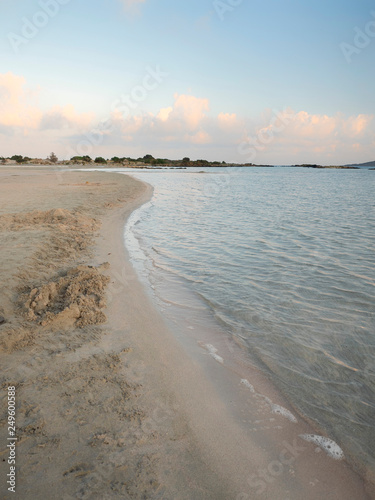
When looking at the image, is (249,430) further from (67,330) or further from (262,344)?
(67,330)

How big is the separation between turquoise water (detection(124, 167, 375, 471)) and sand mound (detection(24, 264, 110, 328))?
1.26m

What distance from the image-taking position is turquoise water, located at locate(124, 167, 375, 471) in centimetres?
312

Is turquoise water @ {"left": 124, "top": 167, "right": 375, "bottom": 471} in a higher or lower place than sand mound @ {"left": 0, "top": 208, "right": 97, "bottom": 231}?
lower

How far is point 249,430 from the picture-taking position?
105 inches

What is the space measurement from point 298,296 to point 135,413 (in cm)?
378

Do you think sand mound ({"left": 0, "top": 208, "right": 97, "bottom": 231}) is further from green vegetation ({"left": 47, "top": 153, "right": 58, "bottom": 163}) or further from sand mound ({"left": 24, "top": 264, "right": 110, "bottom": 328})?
green vegetation ({"left": 47, "top": 153, "right": 58, "bottom": 163})

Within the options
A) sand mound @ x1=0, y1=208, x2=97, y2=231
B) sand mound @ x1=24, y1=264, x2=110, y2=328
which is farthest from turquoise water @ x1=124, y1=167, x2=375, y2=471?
sand mound @ x1=0, y1=208, x2=97, y2=231

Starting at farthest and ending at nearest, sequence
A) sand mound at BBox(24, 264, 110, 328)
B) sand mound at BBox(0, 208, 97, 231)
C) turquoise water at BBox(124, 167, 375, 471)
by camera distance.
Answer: sand mound at BBox(0, 208, 97, 231)
sand mound at BBox(24, 264, 110, 328)
turquoise water at BBox(124, 167, 375, 471)

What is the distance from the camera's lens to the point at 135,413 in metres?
2.70

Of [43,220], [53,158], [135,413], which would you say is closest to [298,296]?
[135,413]

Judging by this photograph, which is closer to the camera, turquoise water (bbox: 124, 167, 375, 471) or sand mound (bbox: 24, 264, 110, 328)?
turquoise water (bbox: 124, 167, 375, 471)

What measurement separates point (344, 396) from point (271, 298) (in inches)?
93.9

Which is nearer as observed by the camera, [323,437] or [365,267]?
[323,437]

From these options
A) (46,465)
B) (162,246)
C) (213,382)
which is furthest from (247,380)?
(162,246)
